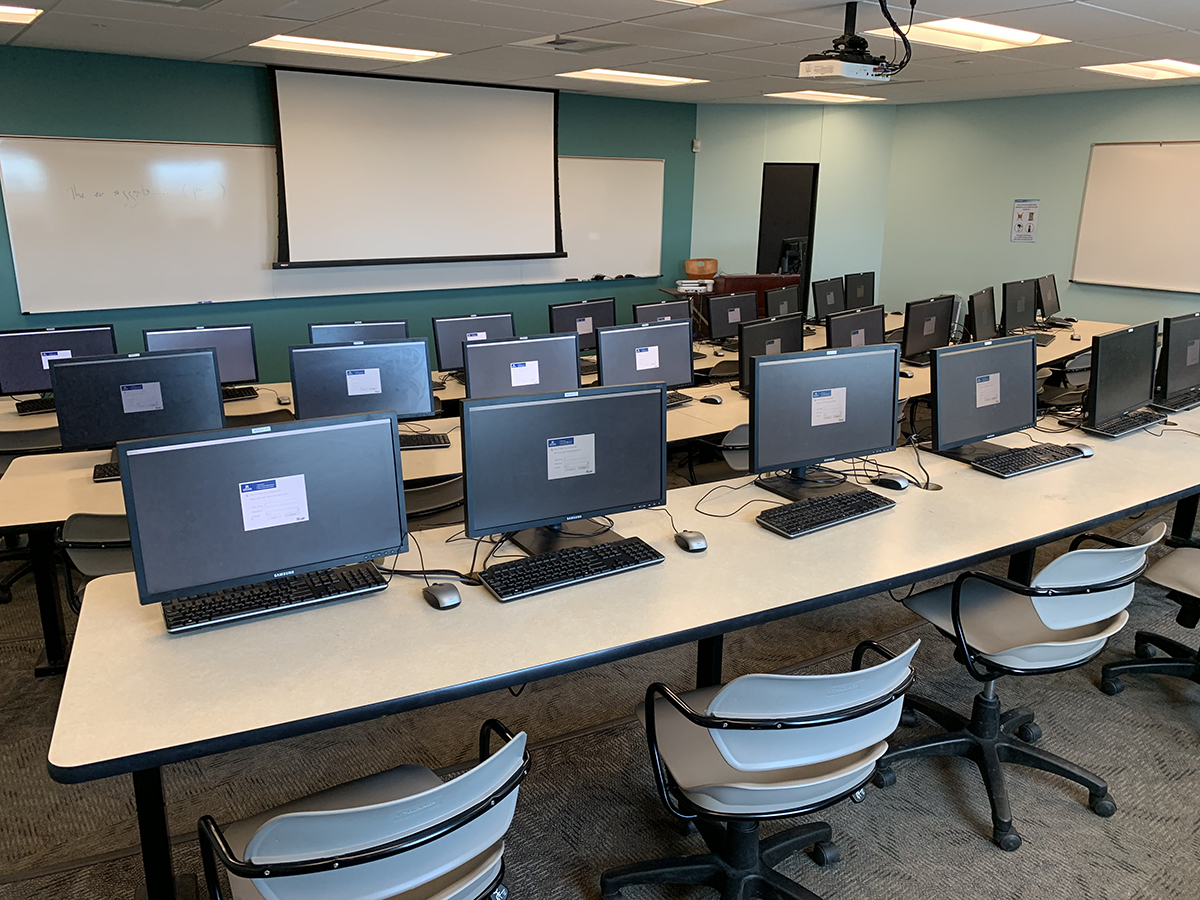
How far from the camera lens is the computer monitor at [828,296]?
22.0 ft

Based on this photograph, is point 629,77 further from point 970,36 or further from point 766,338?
point 766,338

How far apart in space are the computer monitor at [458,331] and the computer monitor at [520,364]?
1.00 metres

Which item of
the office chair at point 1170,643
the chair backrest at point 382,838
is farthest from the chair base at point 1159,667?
the chair backrest at point 382,838

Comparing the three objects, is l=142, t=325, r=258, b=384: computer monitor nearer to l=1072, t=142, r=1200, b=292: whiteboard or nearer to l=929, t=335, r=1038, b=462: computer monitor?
l=929, t=335, r=1038, b=462: computer monitor

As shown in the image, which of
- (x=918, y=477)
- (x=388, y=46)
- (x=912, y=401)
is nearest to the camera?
(x=918, y=477)

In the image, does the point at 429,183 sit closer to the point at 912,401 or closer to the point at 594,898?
the point at 912,401

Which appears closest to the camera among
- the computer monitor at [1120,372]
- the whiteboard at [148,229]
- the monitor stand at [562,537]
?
the monitor stand at [562,537]

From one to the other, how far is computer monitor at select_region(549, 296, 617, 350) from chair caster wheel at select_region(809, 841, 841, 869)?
362 centimetres

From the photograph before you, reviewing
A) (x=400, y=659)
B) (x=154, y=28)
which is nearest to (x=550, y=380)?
(x=400, y=659)

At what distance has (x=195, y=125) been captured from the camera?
625 centimetres

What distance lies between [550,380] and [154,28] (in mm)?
3169

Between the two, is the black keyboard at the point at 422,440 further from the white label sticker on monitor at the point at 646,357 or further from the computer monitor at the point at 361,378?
the white label sticker on monitor at the point at 646,357

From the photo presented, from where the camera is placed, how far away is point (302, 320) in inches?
278

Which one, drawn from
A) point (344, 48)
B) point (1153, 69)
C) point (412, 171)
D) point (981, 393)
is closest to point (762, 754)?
point (981, 393)
